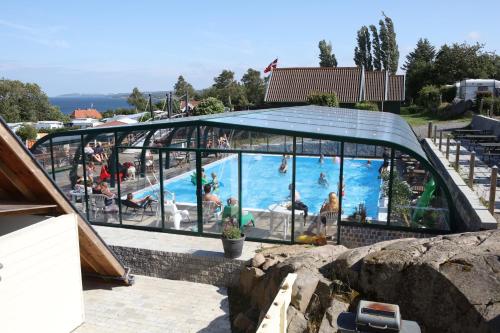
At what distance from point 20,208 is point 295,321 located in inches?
Answer: 138

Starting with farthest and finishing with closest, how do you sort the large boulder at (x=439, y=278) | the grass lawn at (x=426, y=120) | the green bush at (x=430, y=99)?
the green bush at (x=430, y=99) → the grass lawn at (x=426, y=120) → the large boulder at (x=439, y=278)

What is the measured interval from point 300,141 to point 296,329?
14.6ft

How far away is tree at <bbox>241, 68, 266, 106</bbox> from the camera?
52219 mm

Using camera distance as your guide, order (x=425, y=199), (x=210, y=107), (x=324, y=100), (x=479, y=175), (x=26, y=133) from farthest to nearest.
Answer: (x=26, y=133), (x=210, y=107), (x=324, y=100), (x=479, y=175), (x=425, y=199)

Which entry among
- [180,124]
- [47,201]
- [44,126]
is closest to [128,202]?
[180,124]

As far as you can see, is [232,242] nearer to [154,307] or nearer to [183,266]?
[183,266]

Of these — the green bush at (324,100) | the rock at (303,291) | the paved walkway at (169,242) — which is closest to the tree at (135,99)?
the green bush at (324,100)

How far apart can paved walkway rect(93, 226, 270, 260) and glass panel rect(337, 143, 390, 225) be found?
1890 millimetres

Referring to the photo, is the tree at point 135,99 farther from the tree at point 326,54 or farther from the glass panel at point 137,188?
the glass panel at point 137,188

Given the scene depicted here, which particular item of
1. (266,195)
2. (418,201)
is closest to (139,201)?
(266,195)

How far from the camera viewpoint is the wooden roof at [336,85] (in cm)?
3300

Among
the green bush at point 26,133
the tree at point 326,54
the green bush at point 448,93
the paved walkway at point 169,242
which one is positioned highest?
the tree at point 326,54

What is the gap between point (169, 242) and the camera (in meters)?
9.04

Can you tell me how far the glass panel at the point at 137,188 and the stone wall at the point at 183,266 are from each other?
41.5 inches
